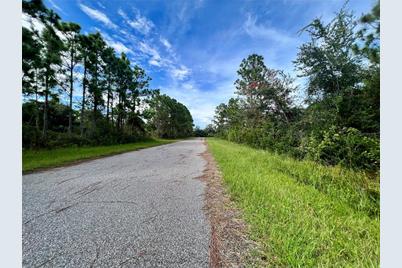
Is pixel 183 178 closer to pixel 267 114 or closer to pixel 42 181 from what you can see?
pixel 42 181

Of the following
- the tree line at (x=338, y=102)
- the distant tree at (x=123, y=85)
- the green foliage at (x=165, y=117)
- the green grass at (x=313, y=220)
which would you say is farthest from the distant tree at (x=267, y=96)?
the green foliage at (x=165, y=117)

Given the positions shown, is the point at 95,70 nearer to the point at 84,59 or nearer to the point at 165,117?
the point at 84,59

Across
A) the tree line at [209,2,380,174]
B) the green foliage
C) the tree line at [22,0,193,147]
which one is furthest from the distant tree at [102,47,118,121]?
the green foliage

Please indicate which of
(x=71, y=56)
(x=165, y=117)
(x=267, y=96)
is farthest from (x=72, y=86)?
(x=165, y=117)

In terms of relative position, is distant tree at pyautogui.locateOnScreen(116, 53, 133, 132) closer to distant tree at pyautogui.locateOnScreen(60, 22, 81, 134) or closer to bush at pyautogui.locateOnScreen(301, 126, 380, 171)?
distant tree at pyautogui.locateOnScreen(60, 22, 81, 134)

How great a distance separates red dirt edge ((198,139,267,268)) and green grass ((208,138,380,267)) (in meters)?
0.11

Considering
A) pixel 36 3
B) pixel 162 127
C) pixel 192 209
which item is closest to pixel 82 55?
pixel 36 3

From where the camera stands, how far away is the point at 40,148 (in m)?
11.8

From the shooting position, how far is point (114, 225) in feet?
7.95

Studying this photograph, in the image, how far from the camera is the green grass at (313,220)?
168cm

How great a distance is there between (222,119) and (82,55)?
3568 cm

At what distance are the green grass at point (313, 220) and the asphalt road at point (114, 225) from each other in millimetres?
686

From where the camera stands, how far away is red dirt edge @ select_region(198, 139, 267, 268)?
1.71 m

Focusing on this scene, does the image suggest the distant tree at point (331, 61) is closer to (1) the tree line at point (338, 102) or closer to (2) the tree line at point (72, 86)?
(1) the tree line at point (338, 102)
